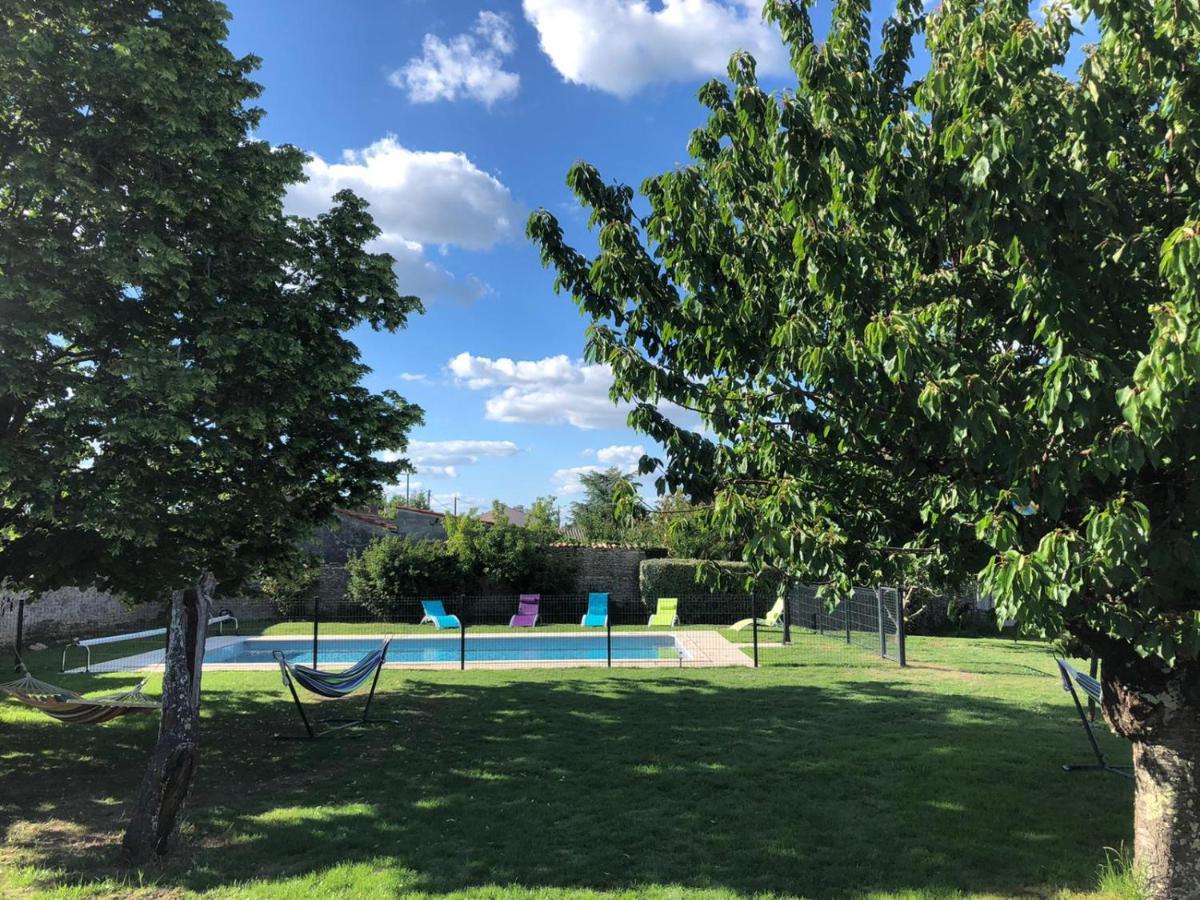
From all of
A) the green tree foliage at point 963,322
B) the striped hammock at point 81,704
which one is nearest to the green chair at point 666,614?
the striped hammock at point 81,704

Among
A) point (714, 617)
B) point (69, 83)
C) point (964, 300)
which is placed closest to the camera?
point (964, 300)

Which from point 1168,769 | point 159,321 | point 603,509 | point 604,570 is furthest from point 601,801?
point 603,509

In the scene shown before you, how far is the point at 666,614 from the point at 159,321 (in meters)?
15.7

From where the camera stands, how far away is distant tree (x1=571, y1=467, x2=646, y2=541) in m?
4.37

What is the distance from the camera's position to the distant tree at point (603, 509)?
4.37 metres

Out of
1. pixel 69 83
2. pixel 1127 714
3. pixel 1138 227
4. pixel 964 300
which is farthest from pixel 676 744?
pixel 69 83

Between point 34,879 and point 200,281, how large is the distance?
4786mm

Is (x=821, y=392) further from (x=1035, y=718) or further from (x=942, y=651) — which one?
(x=942, y=651)

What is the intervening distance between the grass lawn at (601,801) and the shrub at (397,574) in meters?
11.4

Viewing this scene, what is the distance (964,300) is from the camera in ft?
11.6

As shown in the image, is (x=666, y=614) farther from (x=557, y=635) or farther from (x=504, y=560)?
(x=504, y=560)

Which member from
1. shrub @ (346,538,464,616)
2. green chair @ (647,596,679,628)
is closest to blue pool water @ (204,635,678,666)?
green chair @ (647,596,679,628)

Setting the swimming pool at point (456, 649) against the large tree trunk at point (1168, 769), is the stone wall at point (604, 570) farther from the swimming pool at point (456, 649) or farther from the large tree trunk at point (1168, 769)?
the large tree trunk at point (1168, 769)

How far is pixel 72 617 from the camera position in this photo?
18.3 metres
